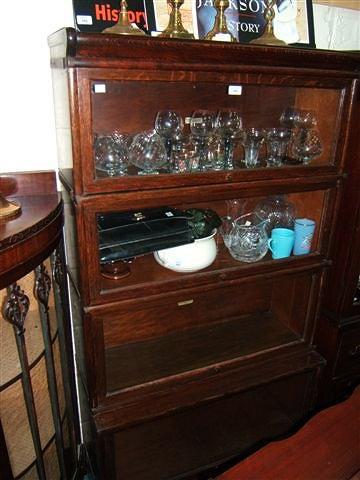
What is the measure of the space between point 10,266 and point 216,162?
69 centimetres

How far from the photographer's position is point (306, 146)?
1.36 metres

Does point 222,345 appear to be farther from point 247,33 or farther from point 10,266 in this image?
point 247,33

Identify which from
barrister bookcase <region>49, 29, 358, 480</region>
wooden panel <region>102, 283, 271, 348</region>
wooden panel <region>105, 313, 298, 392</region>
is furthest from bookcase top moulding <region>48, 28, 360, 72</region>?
wooden panel <region>105, 313, 298, 392</region>

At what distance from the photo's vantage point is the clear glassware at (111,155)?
1.07 m

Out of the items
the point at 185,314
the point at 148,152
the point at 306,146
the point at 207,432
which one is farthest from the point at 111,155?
the point at 207,432

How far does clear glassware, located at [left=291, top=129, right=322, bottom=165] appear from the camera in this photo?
1339mm

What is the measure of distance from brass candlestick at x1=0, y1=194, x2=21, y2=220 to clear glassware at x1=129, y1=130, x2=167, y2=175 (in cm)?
35

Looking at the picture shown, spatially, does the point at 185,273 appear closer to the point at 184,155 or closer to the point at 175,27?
the point at 184,155

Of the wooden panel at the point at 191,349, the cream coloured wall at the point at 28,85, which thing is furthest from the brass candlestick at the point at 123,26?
the wooden panel at the point at 191,349

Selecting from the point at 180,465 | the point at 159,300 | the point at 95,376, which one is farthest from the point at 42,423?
the point at 180,465

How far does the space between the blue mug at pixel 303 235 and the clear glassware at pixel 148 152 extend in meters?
0.58

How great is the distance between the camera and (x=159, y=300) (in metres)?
1.19

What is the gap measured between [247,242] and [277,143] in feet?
1.22

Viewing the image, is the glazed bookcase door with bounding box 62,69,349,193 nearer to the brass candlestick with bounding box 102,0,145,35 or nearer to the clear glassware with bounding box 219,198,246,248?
the brass candlestick with bounding box 102,0,145,35
